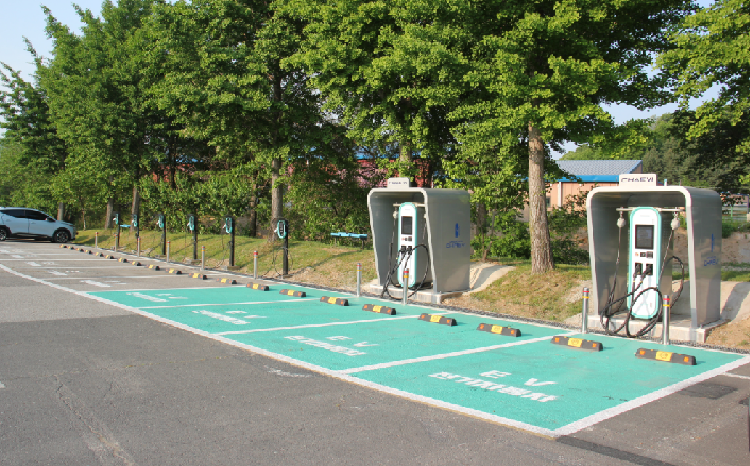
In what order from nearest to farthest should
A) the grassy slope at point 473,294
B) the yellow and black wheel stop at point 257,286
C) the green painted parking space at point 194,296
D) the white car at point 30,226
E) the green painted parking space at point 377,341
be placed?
the green painted parking space at point 377,341 < the green painted parking space at point 194,296 < the grassy slope at point 473,294 < the yellow and black wheel stop at point 257,286 < the white car at point 30,226

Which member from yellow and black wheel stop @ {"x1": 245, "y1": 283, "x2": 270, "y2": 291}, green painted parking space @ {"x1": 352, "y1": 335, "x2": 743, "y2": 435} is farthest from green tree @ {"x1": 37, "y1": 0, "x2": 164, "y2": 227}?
green painted parking space @ {"x1": 352, "y1": 335, "x2": 743, "y2": 435}

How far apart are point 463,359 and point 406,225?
Answer: 6.71 meters

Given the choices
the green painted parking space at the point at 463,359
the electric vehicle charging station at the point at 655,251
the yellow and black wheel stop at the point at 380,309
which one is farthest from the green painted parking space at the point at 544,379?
the yellow and black wheel stop at the point at 380,309

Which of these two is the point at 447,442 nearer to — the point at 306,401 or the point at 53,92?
the point at 306,401

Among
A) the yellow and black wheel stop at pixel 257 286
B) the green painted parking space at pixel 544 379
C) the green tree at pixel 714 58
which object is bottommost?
the green painted parking space at pixel 544 379

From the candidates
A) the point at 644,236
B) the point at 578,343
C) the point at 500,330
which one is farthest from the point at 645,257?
the point at 500,330

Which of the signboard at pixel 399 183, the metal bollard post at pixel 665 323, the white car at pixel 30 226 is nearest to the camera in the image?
the metal bollard post at pixel 665 323

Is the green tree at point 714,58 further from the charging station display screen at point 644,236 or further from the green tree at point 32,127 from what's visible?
the green tree at point 32,127

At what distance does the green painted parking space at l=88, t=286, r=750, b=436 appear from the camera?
6348 millimetres

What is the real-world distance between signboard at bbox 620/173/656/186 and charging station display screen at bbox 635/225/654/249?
2.68ft

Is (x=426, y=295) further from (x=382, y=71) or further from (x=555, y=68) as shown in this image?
(x=382, y=71)

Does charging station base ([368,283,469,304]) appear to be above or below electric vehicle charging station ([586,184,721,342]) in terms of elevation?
below

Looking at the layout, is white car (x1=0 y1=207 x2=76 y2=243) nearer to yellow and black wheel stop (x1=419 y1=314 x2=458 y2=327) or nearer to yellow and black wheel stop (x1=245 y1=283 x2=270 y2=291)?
yellow and black wheel stop (x1=245 y1=283 x2=270 y2=291)

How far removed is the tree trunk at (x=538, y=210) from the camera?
583 inches
